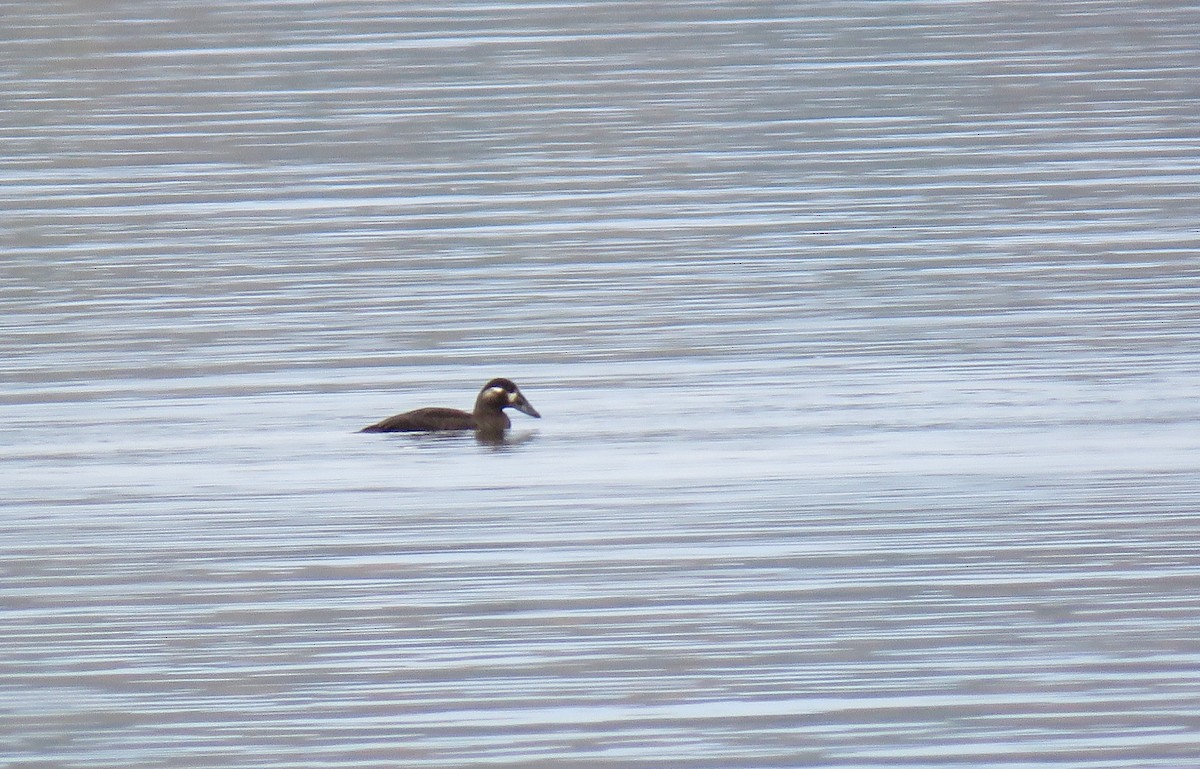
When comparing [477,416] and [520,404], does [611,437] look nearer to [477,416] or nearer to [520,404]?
[520,404]

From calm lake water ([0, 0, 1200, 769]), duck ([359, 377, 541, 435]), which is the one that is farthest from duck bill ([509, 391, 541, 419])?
calm lake water ([0, 0, 1200, 769])

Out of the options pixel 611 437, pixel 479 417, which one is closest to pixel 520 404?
pixel 479 417

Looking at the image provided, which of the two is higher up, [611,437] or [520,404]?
[520,404]

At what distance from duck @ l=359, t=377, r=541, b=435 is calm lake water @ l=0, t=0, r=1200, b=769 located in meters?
0.06

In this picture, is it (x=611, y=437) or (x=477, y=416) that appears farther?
(x=477, y=416)

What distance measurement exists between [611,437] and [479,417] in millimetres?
504

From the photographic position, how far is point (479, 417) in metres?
9.52

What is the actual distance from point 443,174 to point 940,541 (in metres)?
10.2

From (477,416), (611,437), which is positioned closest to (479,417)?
(477,416)

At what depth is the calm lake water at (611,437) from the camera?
246 inches

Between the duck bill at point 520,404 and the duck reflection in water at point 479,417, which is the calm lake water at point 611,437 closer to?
the duck reflection in water at point 479,417

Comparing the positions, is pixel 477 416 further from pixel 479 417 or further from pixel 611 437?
pixel 611 437

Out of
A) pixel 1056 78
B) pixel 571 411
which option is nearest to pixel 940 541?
pixel 571 411

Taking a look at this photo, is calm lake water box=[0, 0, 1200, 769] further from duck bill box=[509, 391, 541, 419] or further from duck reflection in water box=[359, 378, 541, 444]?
duck bill box=[509, 391, 541, 419]
